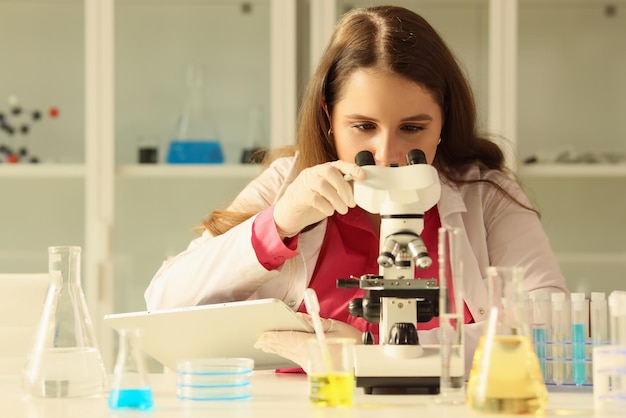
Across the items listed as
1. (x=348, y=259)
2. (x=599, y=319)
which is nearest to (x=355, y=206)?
(x=348, y=259)

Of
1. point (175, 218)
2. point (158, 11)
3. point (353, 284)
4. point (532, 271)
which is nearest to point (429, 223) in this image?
point (532, 271)

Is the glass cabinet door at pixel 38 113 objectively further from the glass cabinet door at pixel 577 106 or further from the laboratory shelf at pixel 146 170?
the glass cabinet door at pixel 577 106

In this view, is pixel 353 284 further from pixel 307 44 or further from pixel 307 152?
pixel 307 44

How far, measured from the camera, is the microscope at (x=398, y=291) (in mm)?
1293

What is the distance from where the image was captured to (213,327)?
1.48 meters

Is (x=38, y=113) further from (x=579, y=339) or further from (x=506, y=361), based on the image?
(x=506, y=361)

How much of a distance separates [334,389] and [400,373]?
139 mm

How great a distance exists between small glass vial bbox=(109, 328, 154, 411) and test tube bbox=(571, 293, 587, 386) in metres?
0.60

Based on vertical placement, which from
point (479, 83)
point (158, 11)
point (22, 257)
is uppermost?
point (158, 11)

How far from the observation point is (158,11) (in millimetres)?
3340

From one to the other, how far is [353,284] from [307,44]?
6.40ft

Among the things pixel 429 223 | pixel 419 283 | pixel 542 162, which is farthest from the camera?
pixel 542 162

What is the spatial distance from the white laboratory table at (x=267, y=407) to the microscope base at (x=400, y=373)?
0.5 inches

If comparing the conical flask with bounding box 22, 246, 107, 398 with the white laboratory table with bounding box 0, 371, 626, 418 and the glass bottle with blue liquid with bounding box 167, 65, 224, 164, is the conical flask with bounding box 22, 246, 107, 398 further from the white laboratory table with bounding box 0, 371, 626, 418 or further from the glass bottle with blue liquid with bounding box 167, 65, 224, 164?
the glass bottle with blue liquid with bounding box 167, 65, 224, 164
